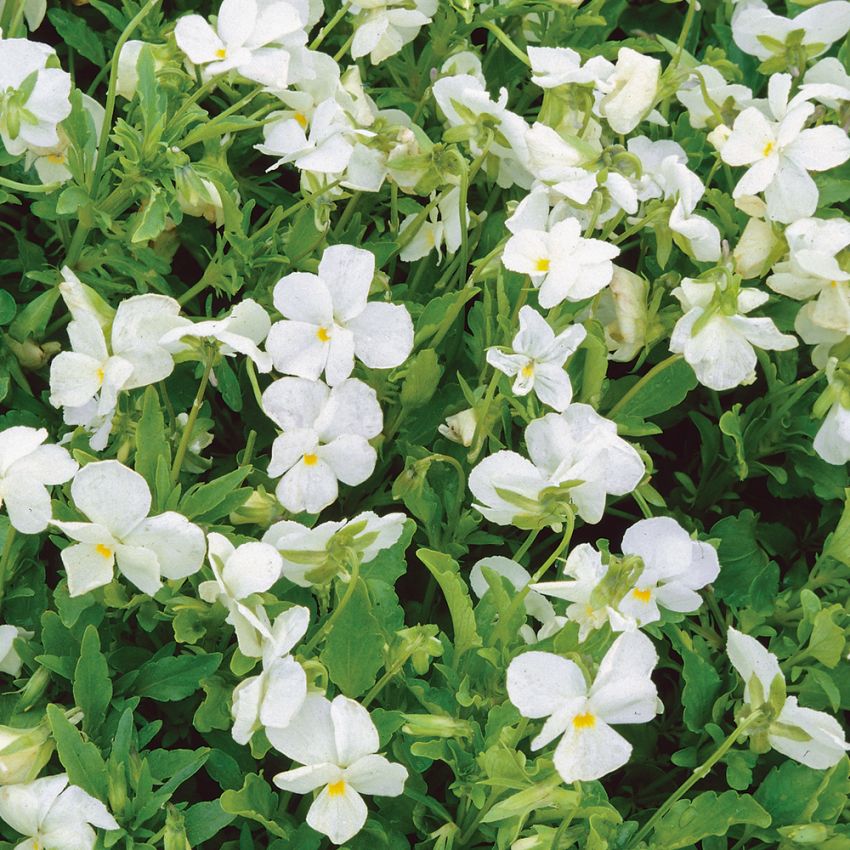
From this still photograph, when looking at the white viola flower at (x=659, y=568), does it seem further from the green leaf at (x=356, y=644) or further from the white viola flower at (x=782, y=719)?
the green leaf at (x=356, y=644)

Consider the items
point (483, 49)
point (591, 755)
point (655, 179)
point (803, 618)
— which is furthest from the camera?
point (483, 49)

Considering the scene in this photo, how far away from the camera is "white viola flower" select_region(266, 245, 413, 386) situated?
104 cm

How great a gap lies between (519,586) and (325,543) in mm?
229

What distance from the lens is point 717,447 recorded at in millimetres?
1331

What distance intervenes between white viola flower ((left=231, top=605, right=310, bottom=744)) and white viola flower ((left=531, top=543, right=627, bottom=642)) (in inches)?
7.6

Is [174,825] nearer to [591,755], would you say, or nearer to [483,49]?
[591,755]

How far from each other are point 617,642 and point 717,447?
50cm

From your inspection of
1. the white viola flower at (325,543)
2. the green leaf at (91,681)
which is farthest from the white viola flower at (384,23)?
the green leaf at (91,681)

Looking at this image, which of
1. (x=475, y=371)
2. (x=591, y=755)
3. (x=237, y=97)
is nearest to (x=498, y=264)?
(x=475, y=371)

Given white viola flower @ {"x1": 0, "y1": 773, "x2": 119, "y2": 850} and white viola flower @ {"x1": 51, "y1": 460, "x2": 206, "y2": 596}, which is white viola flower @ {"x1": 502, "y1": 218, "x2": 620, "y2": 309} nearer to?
white viola flower @ {"x1": 51, "y1": 460, "x2": 206, "y2": 596}

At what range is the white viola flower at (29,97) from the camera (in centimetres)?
108

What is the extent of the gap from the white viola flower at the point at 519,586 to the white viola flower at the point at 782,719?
6.4 inches

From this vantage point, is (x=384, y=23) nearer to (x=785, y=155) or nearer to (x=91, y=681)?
(x=785, y=155)

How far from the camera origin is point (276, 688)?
0.90m
